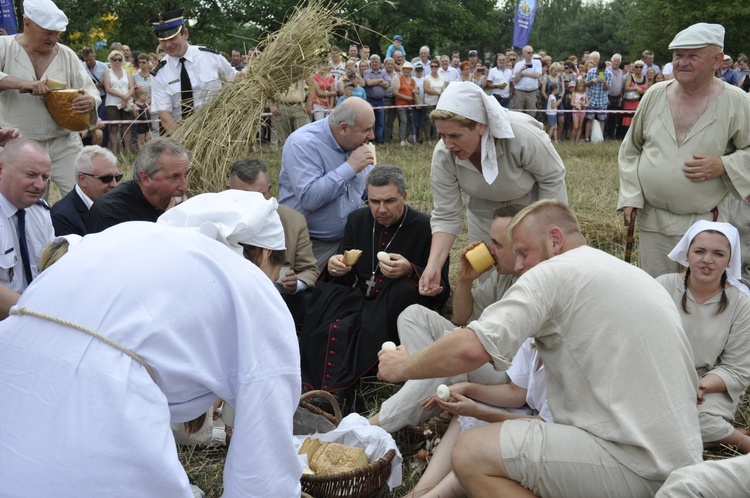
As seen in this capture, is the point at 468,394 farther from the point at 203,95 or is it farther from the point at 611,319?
the point at 203,95

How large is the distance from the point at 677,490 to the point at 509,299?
0.78 m

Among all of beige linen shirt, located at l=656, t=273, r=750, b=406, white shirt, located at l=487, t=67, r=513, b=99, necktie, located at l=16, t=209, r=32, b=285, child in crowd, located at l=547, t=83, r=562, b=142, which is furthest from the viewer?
child in crowd, located at l=547, t=83, r=562, b=142

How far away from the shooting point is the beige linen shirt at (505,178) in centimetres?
445

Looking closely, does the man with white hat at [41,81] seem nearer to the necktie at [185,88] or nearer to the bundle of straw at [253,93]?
the bundle of straw at [253,93]

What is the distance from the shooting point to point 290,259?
17.5 feet

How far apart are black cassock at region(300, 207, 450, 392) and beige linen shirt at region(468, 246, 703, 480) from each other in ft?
6.32

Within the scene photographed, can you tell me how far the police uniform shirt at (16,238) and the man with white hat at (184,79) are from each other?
10.4 ft

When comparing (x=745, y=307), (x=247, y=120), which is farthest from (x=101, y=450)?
(x=247, y=120)

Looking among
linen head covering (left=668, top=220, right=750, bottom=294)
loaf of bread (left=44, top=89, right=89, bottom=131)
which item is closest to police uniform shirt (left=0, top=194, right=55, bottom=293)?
loaf of bread (left=44, top=89, right=89, bottom=131)

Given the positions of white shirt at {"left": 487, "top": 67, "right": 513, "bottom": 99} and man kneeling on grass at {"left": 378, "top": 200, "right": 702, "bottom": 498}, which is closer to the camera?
→ man kneeling on grass at {"left": 378, "top": 200, "right": 702, "bottom": 498}

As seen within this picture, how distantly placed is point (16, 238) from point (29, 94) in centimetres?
190

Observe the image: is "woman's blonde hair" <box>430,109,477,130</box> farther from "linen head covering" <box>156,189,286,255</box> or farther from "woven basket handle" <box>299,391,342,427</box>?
"linen head covering" <box>156,189,286,255</box>

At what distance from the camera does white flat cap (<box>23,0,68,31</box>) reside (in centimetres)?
519

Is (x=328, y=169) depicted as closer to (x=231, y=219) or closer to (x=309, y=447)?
(x=309, y=447)
